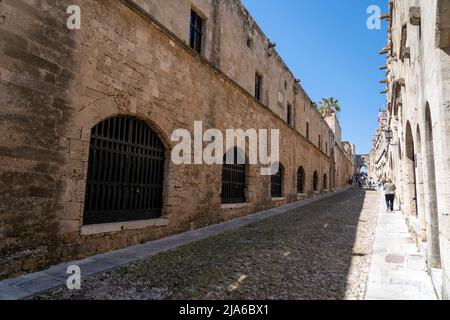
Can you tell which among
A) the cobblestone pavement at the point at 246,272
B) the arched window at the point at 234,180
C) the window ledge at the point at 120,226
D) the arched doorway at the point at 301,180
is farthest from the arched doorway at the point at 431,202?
the arched doorway at the point at 301,180

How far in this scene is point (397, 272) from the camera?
387cm

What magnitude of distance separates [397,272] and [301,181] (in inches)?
534

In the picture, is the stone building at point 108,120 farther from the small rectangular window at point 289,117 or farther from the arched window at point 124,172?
the small rectangular window at point 289,117

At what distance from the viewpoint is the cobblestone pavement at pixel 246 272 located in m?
3.10

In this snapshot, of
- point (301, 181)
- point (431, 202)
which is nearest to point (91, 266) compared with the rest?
point (431, 202)

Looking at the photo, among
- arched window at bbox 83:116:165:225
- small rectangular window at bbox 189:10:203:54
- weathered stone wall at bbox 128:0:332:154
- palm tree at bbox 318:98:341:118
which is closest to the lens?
arched window at bbox 83:116:165:225

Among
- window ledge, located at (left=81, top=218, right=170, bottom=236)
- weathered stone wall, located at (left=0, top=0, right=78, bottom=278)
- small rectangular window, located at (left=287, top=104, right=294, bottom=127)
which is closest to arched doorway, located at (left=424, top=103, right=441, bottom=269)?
window ledge, located at (left=81, top=218, right=170, bottom=236)

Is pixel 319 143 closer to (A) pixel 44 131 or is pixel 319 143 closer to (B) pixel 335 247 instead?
(B) pixel 335 247

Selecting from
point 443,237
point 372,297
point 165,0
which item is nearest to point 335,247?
point 372,297

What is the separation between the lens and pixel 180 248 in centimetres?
517

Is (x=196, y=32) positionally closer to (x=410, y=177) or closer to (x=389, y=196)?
(x=410, y=177)

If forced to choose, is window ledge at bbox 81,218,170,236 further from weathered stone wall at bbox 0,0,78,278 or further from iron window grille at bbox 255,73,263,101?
iron window grille at bbox 255,73,263,101

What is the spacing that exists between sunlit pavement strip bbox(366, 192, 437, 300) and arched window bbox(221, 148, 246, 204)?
175 inches

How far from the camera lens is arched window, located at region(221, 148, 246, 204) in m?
8.98
